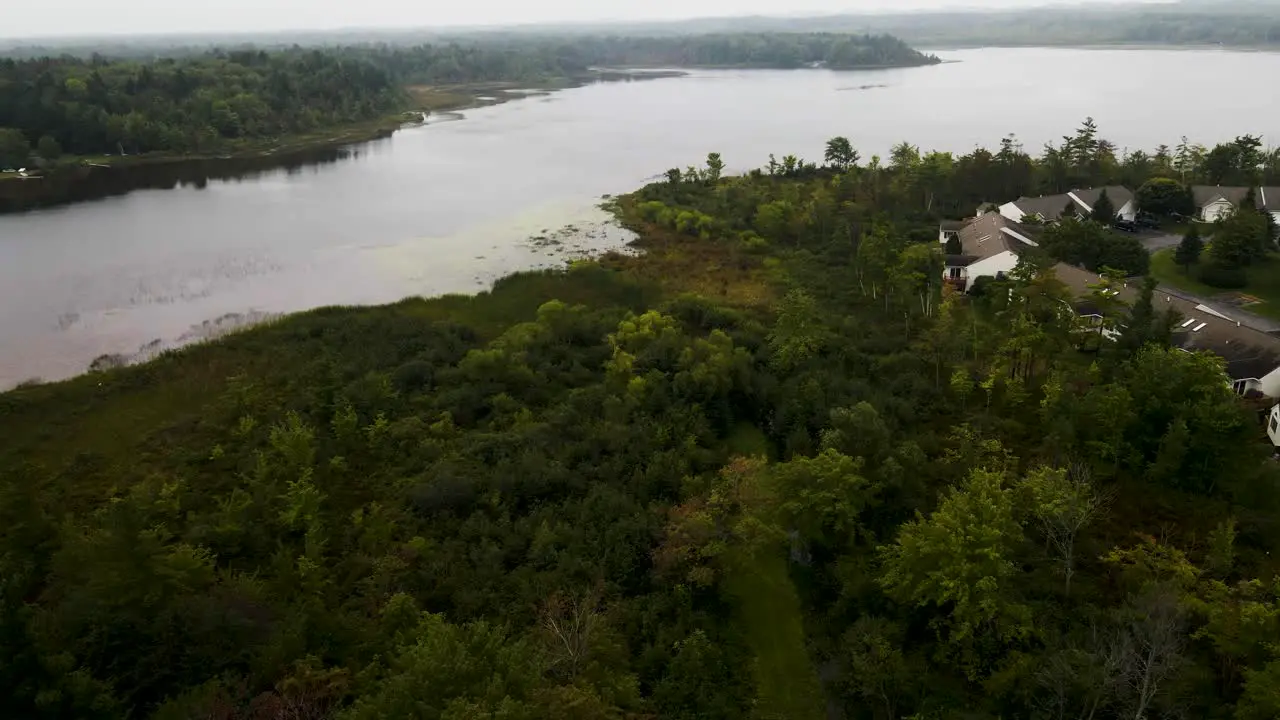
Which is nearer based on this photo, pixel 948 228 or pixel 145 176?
pixel 948 228

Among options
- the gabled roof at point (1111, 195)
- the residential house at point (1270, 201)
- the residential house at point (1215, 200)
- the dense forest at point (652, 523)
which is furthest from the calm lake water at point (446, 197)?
the residential house at point (1270, 201)

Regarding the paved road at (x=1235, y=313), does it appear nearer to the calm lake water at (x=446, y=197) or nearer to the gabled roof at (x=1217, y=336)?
the gabled roof at (x=1217, y=336)

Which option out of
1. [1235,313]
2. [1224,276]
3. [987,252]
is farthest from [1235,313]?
[987,252]

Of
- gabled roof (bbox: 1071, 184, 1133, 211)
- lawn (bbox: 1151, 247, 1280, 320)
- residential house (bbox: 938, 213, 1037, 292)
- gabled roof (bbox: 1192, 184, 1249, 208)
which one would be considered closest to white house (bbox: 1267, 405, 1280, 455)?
lawn (bbox: 1151, 247, 1280, 320)

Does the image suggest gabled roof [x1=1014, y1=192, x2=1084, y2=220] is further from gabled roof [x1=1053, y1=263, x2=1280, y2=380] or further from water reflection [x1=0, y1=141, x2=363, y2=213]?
water reflection [x1=0, y1=141, x2=363, y2=213]

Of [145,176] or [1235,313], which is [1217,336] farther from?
[145,176]

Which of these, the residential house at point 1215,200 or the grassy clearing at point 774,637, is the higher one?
the residential house at point 1215,200

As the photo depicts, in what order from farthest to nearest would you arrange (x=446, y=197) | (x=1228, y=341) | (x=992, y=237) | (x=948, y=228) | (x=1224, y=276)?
1. (x=446, y=197)
2. (x=948, y=228)
3. (x=992, y=237)
4. (x=1224, y=276)
5. (x=1228, y=341)

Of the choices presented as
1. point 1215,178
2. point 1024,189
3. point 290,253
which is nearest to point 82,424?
point 290,253
